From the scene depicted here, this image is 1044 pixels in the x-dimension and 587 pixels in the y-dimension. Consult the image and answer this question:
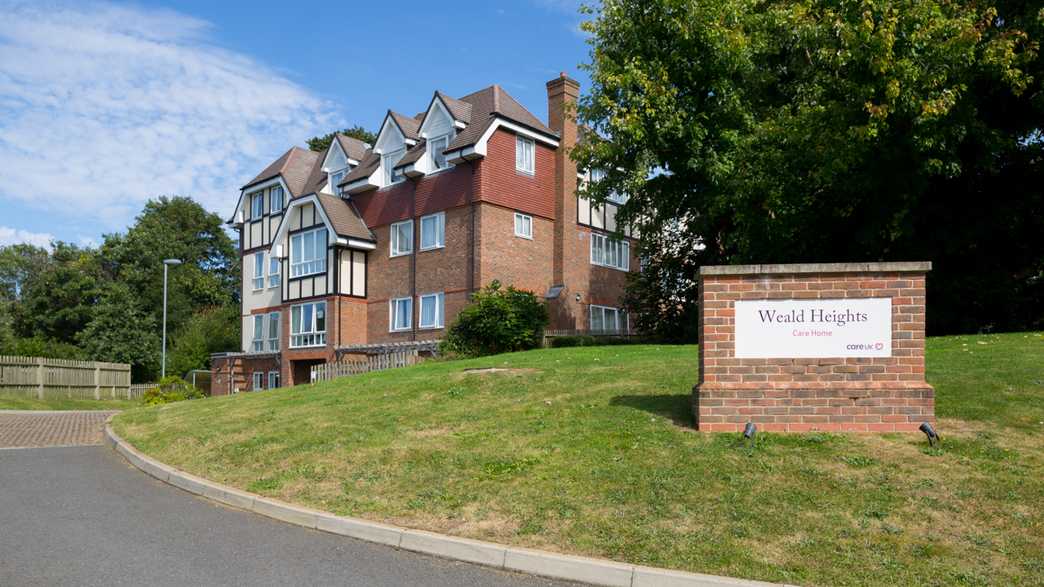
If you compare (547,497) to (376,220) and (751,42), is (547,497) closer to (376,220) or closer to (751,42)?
(751,42)

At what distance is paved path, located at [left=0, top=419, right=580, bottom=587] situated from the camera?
682cm

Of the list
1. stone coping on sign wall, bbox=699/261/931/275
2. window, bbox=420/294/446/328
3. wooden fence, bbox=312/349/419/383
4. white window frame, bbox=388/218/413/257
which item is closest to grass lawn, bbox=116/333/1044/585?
stone coping on sign wall, bbox=699/261/931/275

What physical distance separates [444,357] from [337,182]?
15.8 m

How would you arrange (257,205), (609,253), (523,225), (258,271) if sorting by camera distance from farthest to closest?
(257,205)
(258,271)
(609,253)
(523,225)

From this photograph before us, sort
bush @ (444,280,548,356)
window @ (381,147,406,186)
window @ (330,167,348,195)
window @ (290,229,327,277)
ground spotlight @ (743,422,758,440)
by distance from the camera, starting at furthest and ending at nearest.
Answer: window @ (330,167,348,195) < window @ (290,229,327,277) < window @ (381,147,406,186) < bush @ (444,280,548,356) < ground spotlight @ (743,422,758,440)

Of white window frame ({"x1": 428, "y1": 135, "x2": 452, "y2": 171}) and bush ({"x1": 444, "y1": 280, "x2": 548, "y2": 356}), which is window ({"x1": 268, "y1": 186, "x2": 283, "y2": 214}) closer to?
white window frame ({"x1": 428, "y1": 135, "x2": 452, "y2": 171})

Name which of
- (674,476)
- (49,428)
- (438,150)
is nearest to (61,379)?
(49,428)

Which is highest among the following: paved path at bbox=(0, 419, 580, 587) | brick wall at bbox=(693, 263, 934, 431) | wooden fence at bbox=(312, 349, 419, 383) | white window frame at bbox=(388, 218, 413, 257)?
white window frame at bbox=(388, 218, 413, 257)

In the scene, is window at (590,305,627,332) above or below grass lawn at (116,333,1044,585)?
above

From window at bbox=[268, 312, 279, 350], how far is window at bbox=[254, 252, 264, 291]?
2145 mm

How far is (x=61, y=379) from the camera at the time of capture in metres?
32.3

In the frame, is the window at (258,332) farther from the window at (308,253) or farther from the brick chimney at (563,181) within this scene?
the brick chimney at (563,181)

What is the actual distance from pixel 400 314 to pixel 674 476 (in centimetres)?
2794

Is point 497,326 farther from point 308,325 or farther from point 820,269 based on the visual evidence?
point 820,269
